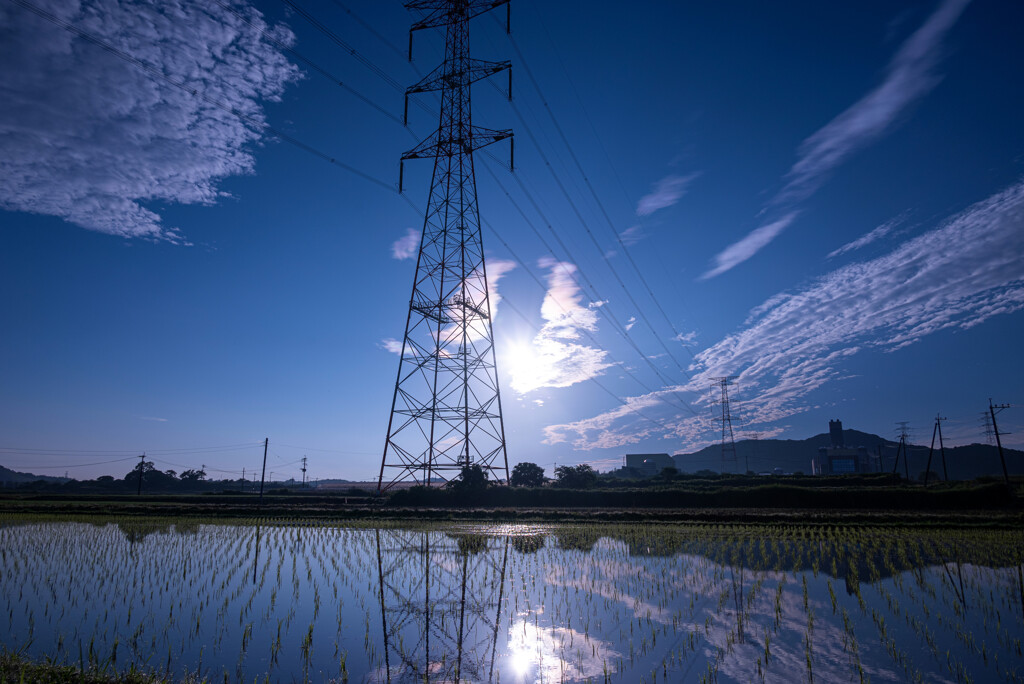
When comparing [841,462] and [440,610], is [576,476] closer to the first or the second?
[440,610]

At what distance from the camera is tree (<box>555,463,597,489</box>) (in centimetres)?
5606

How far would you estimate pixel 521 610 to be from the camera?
10.2 m

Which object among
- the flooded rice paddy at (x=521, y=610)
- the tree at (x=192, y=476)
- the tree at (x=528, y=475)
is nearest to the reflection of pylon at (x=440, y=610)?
the flooded rice paddy at (x=521, y=610)

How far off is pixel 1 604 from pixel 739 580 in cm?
1588

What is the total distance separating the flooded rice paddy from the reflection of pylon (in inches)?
2.0

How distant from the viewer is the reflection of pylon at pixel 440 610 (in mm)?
7168

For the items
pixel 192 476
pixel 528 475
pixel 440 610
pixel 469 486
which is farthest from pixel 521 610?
pixel 192 476

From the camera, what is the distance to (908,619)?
941 cm

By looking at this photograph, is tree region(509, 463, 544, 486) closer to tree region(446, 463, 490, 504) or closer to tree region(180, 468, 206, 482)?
tree region(446, 463, 490, 504)

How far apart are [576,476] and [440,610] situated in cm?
4793

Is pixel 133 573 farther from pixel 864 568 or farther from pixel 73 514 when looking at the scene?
pixel 73 514

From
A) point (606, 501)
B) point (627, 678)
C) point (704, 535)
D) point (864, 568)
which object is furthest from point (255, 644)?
point (606, 501)

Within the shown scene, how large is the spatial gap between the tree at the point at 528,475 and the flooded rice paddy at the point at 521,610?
32.7m

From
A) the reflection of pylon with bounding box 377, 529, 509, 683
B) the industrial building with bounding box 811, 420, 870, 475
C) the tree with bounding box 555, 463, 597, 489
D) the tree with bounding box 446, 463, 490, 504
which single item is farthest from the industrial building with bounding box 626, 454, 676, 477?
the reflection of pylon with bounding box 377, 529, 509, 683
